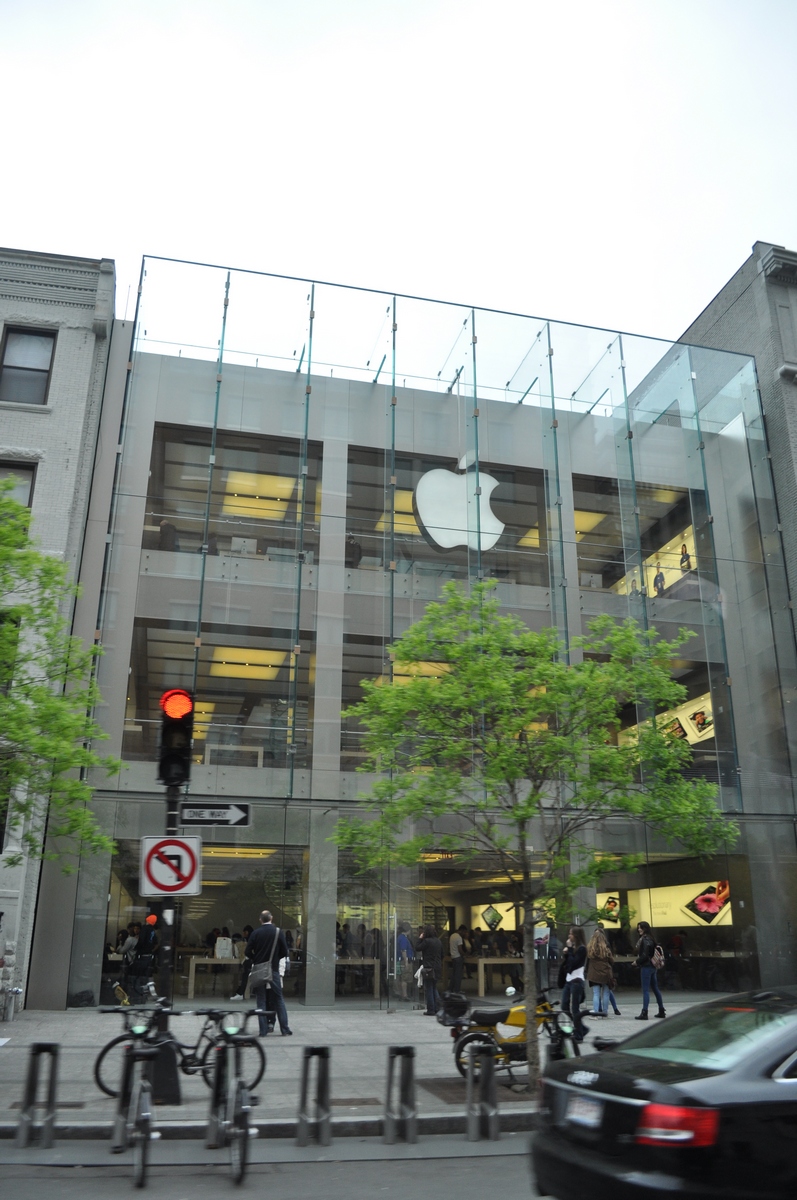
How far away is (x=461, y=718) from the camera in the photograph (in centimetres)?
1267

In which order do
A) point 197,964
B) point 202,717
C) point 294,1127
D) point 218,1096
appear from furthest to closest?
point 202,717 → point 197,964 → point 294,1127 → point 218,1096

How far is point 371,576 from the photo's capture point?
2345 centimetres

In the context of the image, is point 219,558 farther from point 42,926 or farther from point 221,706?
point 42,926

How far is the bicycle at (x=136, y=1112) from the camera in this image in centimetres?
710

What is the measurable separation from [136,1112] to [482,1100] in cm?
Answer: 337

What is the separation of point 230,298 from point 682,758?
1706 cm

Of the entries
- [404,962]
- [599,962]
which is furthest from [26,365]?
[599,962]

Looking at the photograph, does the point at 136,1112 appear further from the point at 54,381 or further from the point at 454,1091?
the point at 54,381

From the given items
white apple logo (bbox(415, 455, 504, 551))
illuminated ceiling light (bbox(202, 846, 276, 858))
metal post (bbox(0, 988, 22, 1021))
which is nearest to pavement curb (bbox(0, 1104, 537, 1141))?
metal post (bbox(0, 988, 22, 1021))

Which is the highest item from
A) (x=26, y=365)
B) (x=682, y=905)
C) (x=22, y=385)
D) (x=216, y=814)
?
(x=26, y=365)

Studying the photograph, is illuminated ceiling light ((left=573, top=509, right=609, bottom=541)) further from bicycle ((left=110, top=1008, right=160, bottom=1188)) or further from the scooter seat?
bicycle ((left=110, top=1008, right=160, bottom=1188))

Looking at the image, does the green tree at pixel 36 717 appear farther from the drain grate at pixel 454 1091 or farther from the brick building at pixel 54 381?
the brick building at pixel 54 381

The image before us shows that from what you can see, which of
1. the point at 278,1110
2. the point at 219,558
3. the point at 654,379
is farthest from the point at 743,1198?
the point at 654,379

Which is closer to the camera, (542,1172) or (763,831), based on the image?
(542,1172)
